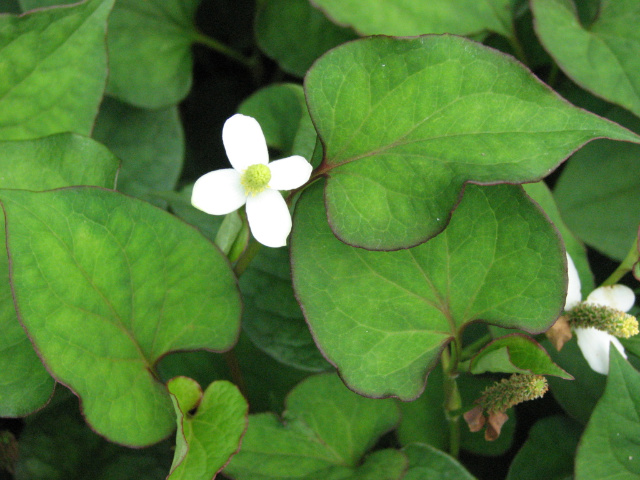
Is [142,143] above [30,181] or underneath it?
underneath

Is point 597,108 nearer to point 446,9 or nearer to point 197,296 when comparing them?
point 446,9

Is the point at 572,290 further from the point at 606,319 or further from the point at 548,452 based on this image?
the point at 548,452

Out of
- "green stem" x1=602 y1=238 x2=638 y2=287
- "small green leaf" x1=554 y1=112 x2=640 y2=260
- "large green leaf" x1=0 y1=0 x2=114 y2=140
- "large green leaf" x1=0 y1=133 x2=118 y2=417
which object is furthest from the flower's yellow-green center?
"small green leaf" x1=554 y1=112 x2=640 y2=260

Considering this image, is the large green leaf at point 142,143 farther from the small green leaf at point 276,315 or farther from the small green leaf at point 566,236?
the small green leaf at point 566,236

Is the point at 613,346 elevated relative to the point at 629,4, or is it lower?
lower

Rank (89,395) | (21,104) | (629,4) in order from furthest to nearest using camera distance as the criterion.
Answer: (629,4), (21,104), (89,395)

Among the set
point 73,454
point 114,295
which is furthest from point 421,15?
point 73,454

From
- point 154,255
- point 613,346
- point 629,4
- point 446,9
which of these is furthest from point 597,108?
point 154,255
